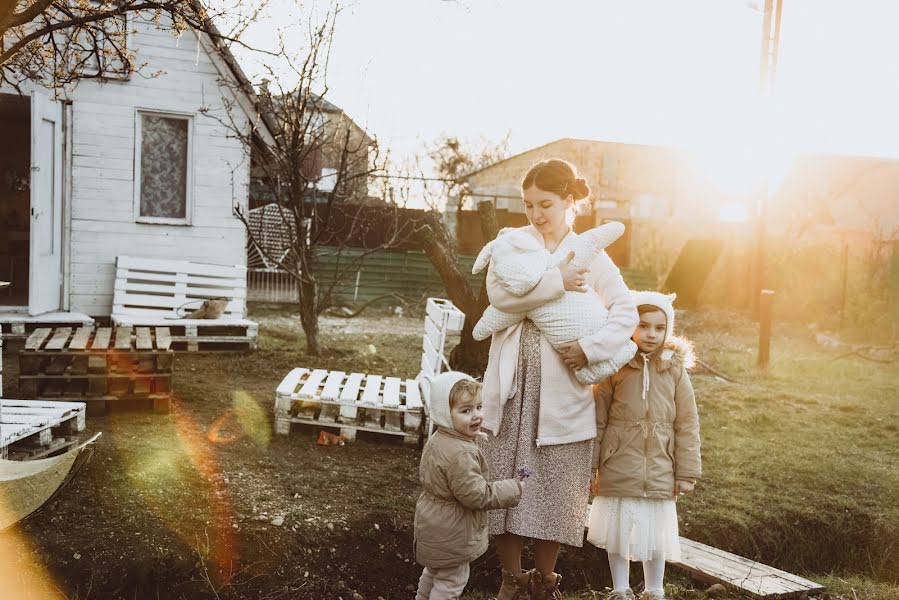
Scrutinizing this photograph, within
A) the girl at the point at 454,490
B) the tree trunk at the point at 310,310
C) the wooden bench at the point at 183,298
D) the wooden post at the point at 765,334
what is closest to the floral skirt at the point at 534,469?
the girl at the point at 454,490

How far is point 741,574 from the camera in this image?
14.0 ft

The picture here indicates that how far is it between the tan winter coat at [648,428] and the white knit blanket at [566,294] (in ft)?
1.02

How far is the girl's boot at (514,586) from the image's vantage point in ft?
11.2

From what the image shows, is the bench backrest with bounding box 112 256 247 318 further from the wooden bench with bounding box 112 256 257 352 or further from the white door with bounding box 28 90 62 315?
the white door with bounding box 28 90 62 315

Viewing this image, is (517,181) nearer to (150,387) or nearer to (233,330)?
(233,330)

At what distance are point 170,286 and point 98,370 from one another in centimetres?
475

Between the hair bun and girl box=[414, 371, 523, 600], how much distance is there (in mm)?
968

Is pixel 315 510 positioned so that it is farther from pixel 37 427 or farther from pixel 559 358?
pixel 559 358

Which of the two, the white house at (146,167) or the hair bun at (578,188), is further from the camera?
the white house at (146,167)

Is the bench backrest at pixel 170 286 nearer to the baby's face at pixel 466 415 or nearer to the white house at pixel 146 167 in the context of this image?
the white house at pixel 146 167

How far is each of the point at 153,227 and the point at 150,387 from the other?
16.8ft

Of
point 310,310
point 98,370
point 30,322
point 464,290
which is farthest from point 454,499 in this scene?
point 30,322

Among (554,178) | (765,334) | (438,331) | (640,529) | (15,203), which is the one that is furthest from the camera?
(15,203)

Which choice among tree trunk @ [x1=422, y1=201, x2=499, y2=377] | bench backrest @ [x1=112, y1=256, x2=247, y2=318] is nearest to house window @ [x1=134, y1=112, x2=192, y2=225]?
bench backrest @ [x1=112, y1=256, x2=247, y2=318]
